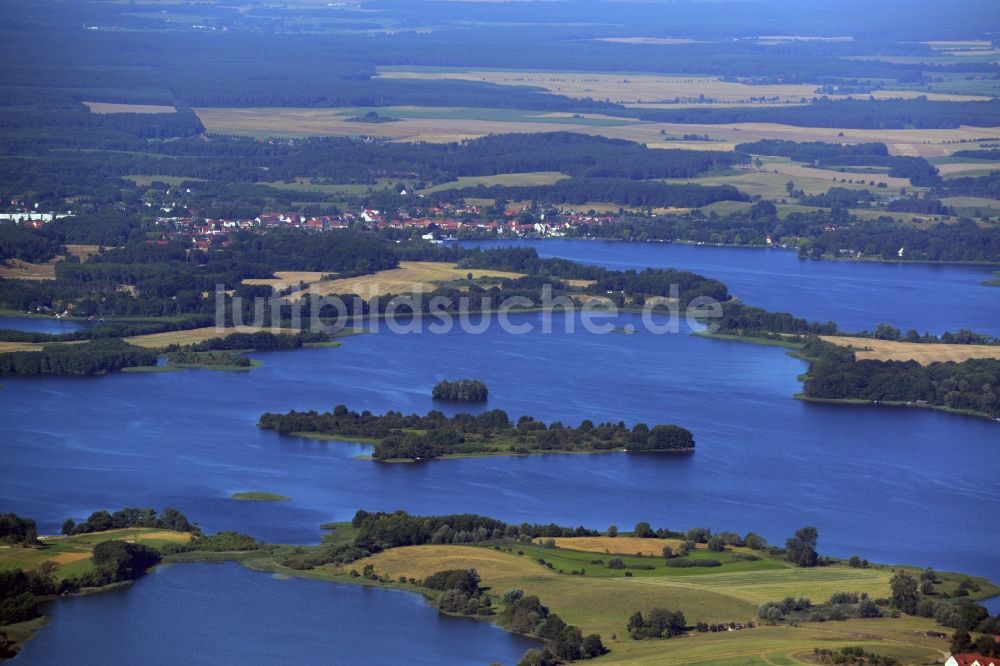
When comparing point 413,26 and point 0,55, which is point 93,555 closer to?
point 0,55

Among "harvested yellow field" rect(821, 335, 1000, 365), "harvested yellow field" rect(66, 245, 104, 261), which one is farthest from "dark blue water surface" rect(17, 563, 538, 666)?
"harvested yellow field" rect(66, 245, 104, 261)

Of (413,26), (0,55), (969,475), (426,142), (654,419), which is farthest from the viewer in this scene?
(413,26)

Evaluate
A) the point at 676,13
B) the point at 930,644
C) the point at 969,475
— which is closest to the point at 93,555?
the point at 930,644

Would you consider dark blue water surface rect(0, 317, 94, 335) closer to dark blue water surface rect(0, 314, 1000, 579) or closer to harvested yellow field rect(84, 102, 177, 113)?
dark blue water surface rect(0, 314, 1000, 579)

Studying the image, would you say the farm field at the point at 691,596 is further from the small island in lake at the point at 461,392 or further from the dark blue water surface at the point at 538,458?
the small island in lake at the point at 461,392

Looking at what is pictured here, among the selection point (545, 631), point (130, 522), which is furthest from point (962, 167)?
point (545, 631)

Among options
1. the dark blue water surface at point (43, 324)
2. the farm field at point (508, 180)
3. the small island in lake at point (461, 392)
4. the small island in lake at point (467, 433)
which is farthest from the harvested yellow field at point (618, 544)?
the farm field at point (508, 180)

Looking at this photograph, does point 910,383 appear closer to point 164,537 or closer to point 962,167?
point 164,537
